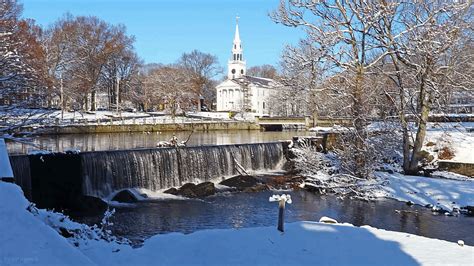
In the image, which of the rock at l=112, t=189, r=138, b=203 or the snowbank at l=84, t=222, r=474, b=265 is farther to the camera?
the rock at l=112, t=189, r=138, b=203

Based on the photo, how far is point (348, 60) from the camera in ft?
61.0

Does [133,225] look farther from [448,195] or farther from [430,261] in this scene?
[448,195]

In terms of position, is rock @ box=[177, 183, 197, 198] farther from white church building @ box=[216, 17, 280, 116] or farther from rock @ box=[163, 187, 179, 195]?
white church building @ box=[216, 17, 280, 116]

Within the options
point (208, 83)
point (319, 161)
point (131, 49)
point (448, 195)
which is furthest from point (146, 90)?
point (448, 195)

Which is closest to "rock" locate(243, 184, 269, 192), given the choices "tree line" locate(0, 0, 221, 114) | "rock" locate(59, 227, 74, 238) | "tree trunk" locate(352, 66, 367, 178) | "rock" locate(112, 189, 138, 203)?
"tree trunk" locate(352, 66, 367, 178)

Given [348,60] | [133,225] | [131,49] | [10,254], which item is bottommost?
[133,225]

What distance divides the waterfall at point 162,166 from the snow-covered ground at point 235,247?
8.51m

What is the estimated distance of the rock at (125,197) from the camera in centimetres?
1532

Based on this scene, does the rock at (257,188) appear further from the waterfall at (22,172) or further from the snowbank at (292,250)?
the snowbank at (292,250)

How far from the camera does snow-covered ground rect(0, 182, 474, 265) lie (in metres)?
5.07

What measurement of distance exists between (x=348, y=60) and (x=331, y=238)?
11.6 meters

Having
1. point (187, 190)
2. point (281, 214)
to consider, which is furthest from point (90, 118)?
point (281, 214)

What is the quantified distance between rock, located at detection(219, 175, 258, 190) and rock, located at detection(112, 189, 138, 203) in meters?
4.20

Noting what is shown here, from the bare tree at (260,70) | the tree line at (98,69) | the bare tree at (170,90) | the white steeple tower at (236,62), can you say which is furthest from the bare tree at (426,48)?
the bare tree at (260,70)
